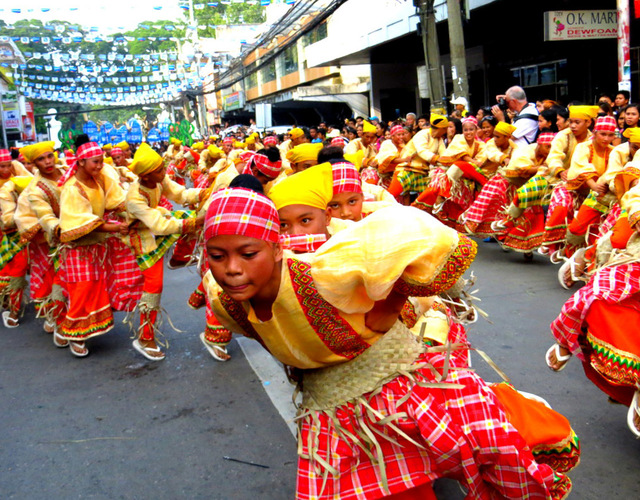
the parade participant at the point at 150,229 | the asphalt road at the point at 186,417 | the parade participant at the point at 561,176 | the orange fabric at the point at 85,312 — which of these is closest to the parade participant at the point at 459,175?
the parade participant at the point at 561,176

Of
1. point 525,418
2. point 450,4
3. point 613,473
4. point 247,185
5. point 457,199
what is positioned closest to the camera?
point 247,185

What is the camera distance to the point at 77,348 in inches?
231

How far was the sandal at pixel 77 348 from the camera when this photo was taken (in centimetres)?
586

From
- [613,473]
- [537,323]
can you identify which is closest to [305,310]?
[613,473]

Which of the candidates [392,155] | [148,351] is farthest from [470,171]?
[148,351]

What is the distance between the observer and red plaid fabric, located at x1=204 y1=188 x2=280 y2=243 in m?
2.09

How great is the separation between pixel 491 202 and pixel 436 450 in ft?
22.6

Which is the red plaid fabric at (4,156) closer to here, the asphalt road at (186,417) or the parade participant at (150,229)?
the asphalt road at (186,417)

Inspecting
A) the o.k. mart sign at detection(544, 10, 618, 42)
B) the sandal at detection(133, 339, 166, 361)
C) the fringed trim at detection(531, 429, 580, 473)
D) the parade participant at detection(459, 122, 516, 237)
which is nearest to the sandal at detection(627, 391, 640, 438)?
the fringed trim at detection(531, 429, 580, 473)

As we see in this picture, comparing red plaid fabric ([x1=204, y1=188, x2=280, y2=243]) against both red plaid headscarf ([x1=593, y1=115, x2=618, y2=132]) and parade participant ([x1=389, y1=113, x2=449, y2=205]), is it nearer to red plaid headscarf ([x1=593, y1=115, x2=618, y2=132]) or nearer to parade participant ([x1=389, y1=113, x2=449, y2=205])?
red plaid headscarf ([x1=593, y1=115, x2=618, y2=132])

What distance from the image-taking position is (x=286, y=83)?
42.0 m

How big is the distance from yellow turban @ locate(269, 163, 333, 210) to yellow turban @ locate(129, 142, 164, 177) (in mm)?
2509

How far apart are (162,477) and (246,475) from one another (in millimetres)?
458

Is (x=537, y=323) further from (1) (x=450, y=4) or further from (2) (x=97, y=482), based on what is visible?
(1) (x=450, y=4)
